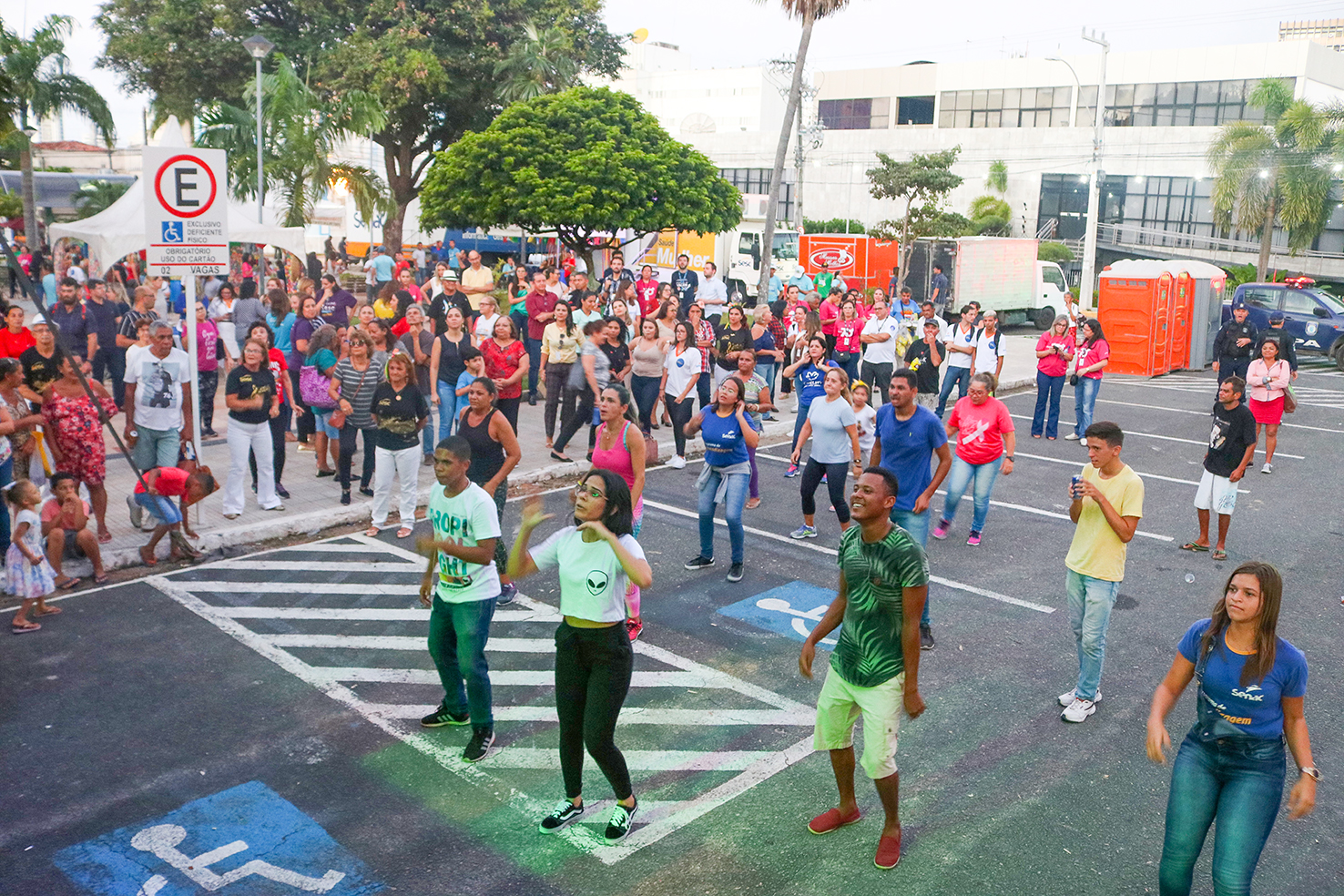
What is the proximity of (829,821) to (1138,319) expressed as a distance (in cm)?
2092

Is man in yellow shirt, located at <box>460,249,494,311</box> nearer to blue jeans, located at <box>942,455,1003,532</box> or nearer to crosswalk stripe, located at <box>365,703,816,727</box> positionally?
blue jeans, located at <box>942,455,1003,532</box>

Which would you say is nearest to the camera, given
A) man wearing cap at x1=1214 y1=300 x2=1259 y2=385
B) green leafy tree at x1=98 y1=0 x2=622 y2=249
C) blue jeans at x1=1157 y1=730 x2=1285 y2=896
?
blue jeans at x1=1157 y1=730 x2=1285 y2=896

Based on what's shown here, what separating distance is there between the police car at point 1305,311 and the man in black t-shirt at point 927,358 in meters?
15.6

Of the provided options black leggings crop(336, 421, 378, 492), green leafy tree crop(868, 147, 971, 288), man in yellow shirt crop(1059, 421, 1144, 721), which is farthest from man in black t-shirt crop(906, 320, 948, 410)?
green leafy tree crop(868, 147, 971, 288)

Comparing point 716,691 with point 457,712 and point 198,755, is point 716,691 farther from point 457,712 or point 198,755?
point 198,755

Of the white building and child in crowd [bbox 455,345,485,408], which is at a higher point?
the white building

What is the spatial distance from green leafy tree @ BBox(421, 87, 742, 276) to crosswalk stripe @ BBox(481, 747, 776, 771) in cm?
1759

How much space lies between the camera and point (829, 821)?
5301 millimetres

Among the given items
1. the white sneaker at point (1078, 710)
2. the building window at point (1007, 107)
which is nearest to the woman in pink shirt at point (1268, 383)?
the white sneaker at point (1078, 710)

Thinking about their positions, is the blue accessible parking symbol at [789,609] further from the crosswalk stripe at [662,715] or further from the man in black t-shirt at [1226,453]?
the man in black t-shirt at [1226,453]

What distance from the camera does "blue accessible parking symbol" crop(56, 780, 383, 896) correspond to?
4.78 metres

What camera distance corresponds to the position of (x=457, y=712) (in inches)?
248

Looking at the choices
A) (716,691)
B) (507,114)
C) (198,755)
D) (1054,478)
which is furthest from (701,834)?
(507,114)

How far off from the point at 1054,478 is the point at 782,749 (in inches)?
331
